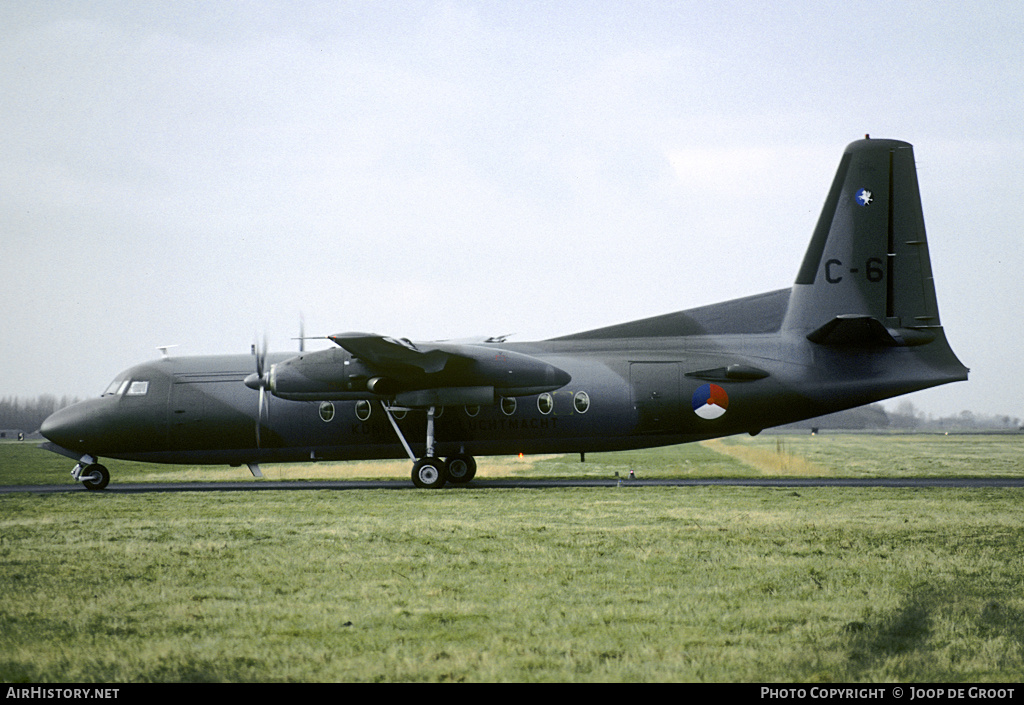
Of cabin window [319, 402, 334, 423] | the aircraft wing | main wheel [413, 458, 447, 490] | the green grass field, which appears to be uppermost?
the aircraft wing

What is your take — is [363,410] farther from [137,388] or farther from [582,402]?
[137,388]

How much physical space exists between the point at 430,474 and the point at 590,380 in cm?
503

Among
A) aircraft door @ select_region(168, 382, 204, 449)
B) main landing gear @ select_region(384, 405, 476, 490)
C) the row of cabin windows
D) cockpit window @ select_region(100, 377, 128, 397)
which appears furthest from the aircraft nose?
main landing gear @ select_region(384, 405, 476, 490)

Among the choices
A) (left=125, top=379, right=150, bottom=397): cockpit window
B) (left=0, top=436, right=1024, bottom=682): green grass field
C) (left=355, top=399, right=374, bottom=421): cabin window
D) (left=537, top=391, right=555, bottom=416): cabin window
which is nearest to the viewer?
(left=0, top=436, right=1024, bottom=682): green grass field

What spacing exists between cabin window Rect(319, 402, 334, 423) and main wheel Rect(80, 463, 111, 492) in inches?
245

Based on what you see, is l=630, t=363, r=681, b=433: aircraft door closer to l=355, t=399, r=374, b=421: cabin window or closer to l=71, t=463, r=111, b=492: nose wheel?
l=355, t=399, r=374, b=421: cabin window

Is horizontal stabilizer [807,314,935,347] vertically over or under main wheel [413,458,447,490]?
over

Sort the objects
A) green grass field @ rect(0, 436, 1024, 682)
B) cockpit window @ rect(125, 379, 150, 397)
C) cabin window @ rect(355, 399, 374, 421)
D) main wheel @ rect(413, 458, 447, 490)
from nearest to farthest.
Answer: green grass field @ rect(0, 436, 1024, 682)
main wheel @ rect(413, 458, 447, 490)
cabin window @ rect(355, 399, 374, 421)
cockpit window @ rect(125, 379, 150, 397)

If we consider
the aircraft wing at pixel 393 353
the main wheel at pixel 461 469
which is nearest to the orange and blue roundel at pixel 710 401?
the aircraft wing at pixel 393 353

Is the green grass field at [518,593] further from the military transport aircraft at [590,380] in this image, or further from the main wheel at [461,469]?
the main wheel at [461,469]

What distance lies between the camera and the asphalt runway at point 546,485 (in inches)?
893

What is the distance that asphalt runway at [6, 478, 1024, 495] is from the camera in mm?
22688

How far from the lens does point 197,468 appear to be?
1528 inches
